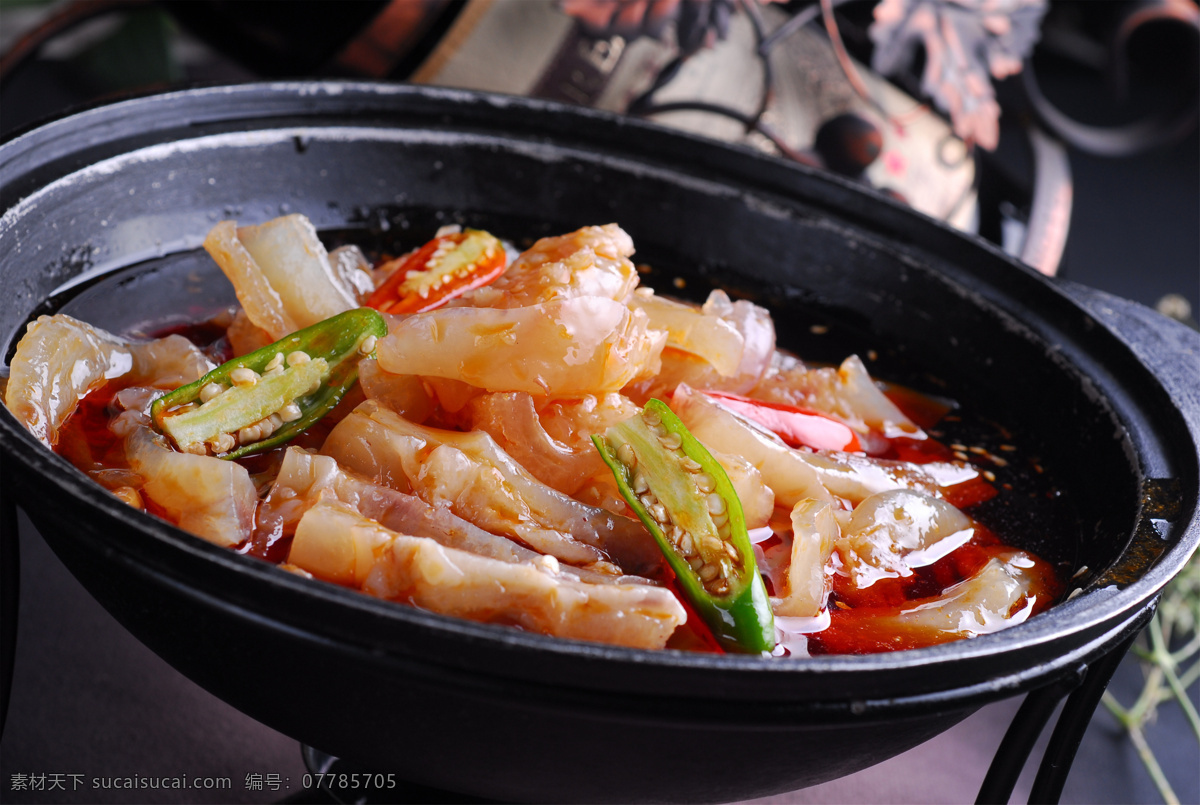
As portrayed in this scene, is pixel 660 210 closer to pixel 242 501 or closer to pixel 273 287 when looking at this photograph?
pixel 273 287

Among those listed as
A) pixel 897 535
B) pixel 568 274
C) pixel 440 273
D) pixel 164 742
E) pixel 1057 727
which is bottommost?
pixel 164 742

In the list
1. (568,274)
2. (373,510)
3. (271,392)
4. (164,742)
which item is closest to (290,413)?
(271,392)

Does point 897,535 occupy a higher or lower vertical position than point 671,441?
lower

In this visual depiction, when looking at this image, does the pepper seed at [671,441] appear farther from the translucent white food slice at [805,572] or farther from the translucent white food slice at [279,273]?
the translucent white food slice at [279,273]

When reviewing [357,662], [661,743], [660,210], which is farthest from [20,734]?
[660,210]

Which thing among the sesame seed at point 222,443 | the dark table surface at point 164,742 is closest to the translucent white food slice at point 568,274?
the sesame seed at point 222,443

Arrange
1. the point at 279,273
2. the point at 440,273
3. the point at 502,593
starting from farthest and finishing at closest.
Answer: the point at 440,273
the point at 279,273
the point at 502,593

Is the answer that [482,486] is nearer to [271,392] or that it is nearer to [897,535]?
[271,392]
